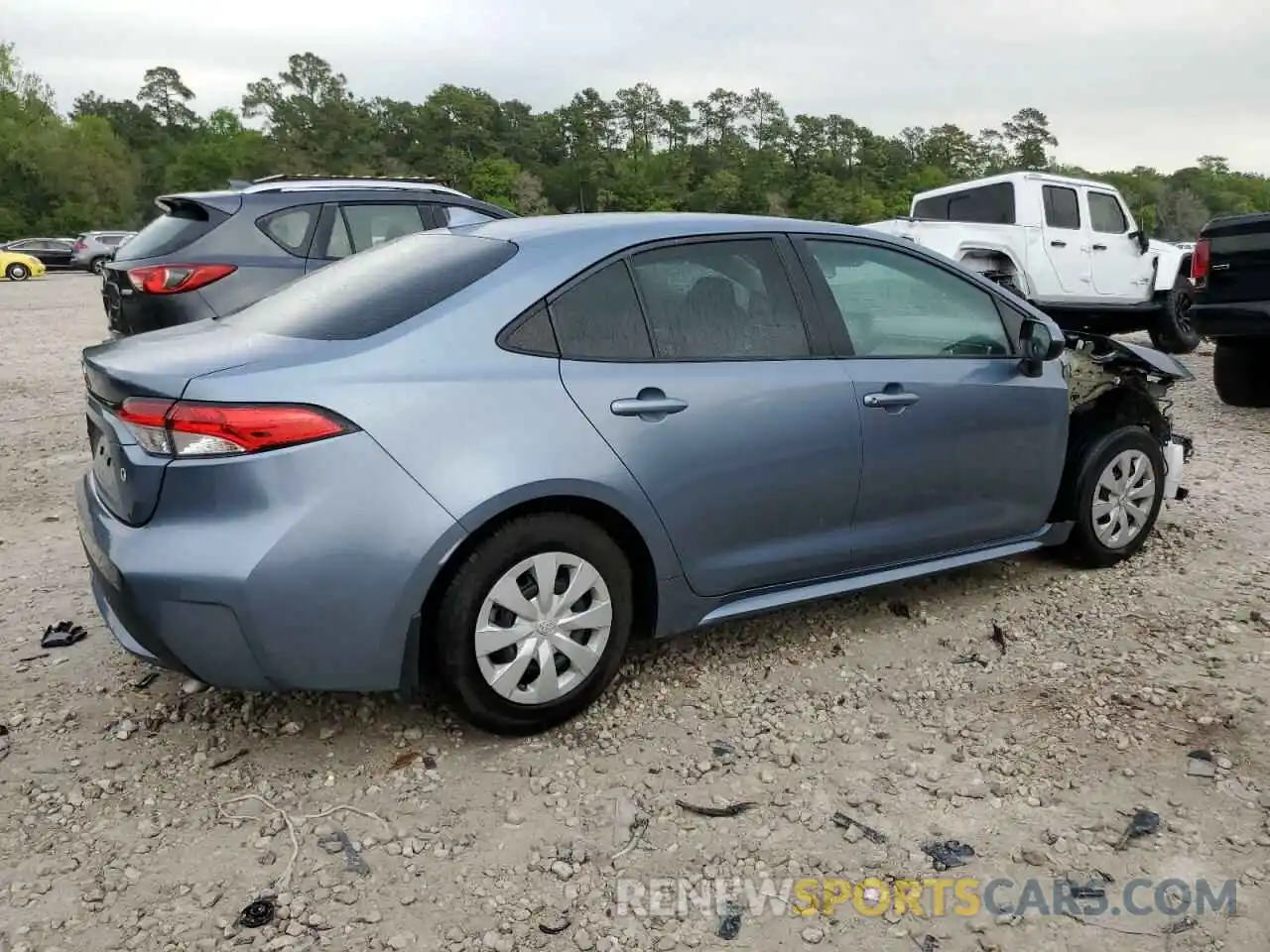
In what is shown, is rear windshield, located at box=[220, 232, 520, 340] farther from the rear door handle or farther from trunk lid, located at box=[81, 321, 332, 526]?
the rear door handle

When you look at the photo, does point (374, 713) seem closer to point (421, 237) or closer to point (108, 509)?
point (108, 509)

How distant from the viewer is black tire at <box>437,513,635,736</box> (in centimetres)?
281

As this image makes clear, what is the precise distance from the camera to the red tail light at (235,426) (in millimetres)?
2607

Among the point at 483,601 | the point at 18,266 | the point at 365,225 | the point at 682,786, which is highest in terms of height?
the point at 18,266

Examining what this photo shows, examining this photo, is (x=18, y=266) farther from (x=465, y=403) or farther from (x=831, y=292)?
(x=465, y=403)

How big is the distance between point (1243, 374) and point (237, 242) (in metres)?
7.98

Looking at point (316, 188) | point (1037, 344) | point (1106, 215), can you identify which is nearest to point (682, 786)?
point (1037, 344)

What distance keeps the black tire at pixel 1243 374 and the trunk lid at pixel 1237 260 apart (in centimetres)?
69

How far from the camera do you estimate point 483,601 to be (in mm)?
2836

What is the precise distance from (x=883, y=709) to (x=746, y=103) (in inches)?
3964

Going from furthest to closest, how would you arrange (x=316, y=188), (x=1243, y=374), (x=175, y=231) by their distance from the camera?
1. (x=1243, y=374)
2. (x=316, y=188)
3. (x=175, y=231)

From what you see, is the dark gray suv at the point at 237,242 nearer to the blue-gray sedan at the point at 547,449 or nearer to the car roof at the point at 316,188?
the car roof at the point at 316,188

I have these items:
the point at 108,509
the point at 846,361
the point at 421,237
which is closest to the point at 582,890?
the point at 108,509

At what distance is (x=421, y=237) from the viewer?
3.64 m
